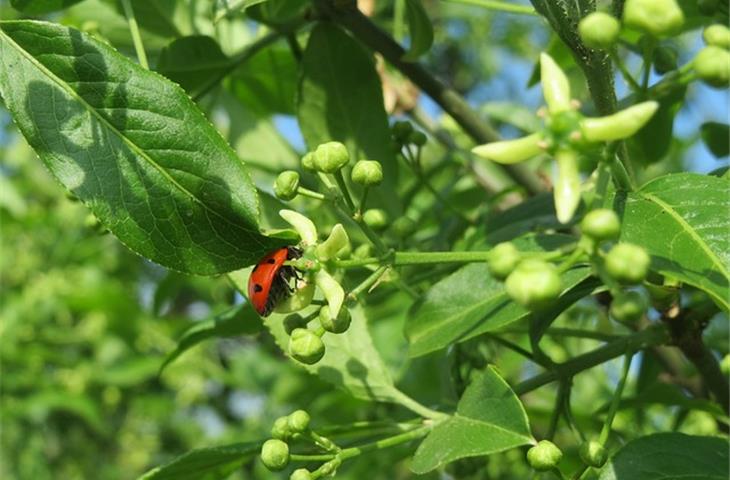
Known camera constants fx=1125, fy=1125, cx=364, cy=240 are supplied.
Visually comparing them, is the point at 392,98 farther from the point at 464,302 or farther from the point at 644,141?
the point at 464,302

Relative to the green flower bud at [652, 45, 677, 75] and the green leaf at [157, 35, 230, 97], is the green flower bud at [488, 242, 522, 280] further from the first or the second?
the green leaf at [157, 35, 230, 97]

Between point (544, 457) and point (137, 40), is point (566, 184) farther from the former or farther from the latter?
point (137, 40)

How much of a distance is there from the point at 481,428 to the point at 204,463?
1.52ft

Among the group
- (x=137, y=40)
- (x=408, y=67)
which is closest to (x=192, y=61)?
(x=137, y=40)

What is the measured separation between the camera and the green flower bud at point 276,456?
1.32 meters

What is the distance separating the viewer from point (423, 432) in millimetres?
1475

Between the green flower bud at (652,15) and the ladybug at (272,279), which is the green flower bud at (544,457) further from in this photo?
the green flower bud at (652,15)

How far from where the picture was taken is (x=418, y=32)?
67.0 inches

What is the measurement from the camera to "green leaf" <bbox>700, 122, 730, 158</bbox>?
1926 millimetres

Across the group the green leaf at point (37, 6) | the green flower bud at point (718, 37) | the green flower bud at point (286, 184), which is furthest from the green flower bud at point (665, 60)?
the green leaf at point (37, 6)

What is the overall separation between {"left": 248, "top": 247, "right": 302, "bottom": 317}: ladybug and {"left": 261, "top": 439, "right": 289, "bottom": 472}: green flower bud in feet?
0.54

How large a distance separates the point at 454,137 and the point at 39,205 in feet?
9.34

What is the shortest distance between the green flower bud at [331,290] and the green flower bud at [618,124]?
1.07ft

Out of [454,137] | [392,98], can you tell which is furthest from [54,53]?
[454,137]
